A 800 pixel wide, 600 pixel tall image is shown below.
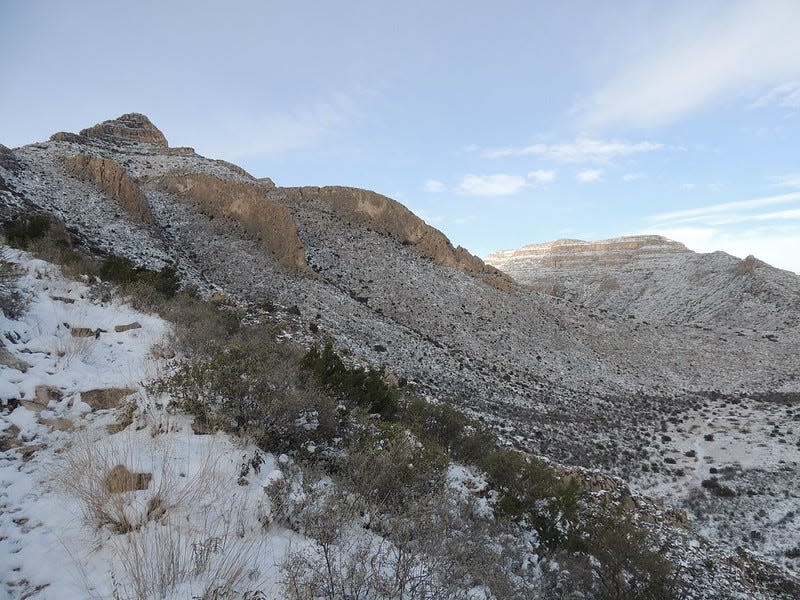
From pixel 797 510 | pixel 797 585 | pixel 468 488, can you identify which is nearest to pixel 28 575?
pixel 468 488

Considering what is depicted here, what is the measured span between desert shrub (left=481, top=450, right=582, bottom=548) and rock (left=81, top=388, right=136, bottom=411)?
5553 mm

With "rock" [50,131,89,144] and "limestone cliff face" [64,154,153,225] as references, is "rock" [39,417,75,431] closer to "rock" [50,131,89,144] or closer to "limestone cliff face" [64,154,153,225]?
"limestone cliff face" [64,154,153,225]

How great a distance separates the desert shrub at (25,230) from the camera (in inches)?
404

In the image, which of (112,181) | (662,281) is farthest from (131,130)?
(662,281)

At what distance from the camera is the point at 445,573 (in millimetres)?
3406

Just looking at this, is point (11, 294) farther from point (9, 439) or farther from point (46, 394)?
point (9, 439)

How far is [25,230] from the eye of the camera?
36.4 feet

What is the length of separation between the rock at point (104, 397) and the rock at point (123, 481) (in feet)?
6.00

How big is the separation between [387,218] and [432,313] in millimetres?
12902

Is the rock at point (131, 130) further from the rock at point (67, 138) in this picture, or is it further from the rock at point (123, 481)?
the rock at point (123, 481)

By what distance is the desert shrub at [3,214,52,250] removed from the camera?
10250 millimetres

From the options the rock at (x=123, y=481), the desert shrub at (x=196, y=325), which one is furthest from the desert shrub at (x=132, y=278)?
the rock at (x=123, y=481)

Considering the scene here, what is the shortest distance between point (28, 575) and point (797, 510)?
1842cm

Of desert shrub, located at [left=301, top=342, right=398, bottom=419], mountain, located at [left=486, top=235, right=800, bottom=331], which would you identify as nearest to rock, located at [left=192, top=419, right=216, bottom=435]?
desert shrub, located at [left=301, top=342, right=398, bottom=419]
